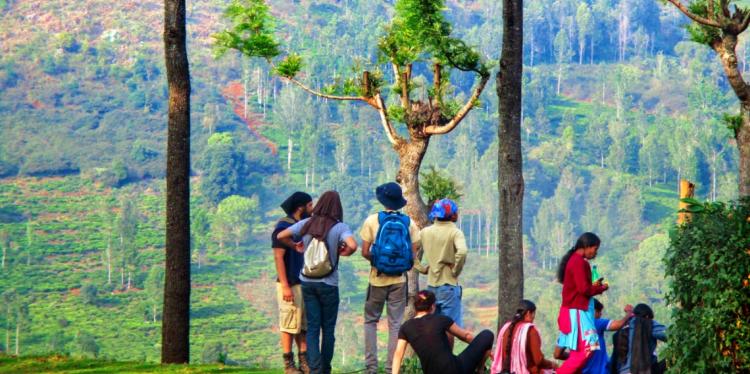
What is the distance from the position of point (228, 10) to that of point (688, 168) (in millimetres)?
140482

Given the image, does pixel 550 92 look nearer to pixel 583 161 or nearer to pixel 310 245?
pixel 583 161

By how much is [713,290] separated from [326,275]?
133 inches

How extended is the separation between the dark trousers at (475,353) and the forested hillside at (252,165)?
3343 inches

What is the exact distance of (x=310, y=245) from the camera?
1001 cm

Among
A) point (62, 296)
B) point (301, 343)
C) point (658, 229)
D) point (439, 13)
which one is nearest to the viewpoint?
point (301, 343)

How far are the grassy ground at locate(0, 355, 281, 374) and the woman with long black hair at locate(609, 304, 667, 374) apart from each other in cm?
349

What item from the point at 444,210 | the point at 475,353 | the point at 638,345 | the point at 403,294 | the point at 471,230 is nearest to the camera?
the point at 475,353

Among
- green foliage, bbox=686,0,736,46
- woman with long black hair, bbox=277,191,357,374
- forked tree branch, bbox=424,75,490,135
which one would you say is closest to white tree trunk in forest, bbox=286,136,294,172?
forked tree branch, bbox=424,75,490,135

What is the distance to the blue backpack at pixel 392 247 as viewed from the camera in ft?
32.8

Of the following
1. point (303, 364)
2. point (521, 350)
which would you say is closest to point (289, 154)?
point (303, 364)

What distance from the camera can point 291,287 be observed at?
1058cm

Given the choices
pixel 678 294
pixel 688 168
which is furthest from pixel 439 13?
pixel 688 168

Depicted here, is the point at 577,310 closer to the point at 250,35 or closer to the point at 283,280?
the point at 283,280

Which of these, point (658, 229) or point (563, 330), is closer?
point (563, 330)
